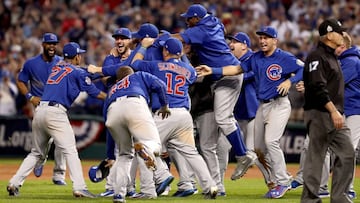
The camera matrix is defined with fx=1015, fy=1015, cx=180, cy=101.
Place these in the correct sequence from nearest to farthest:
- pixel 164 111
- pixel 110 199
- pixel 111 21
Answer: pixel 164 111
pixel 110 199
pixel 111 21

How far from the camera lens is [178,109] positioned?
44.3ft

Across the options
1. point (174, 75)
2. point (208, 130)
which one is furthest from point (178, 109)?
point (208, 130)

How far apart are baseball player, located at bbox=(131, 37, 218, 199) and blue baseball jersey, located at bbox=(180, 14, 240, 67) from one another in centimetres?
85

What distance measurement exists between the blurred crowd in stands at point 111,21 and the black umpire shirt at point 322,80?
11.2 m

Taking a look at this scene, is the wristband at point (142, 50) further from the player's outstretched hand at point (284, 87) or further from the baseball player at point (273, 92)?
the player's outstretched hand at point (284, 87)

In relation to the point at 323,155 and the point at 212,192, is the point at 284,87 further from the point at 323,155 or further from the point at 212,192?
the point at 323,155

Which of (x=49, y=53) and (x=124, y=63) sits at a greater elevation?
(x=124, y=63)

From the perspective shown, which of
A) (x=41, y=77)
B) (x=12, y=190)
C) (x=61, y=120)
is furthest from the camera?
(x=41, y=77)

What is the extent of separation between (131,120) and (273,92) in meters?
2.69

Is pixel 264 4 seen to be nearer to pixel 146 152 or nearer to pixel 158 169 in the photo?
pixel 158 169

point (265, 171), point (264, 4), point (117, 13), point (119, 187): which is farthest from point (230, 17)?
point (119, 187)

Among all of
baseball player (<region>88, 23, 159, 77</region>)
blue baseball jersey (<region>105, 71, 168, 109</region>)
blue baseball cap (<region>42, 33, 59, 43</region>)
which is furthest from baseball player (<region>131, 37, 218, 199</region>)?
blue baseball cap (<region>42, 33, 59, 43</region>)

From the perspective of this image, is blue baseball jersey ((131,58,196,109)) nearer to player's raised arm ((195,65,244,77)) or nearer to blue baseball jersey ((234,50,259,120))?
player's raised arm ((195,65,244,77))

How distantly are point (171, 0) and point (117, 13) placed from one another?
159 centimetres
